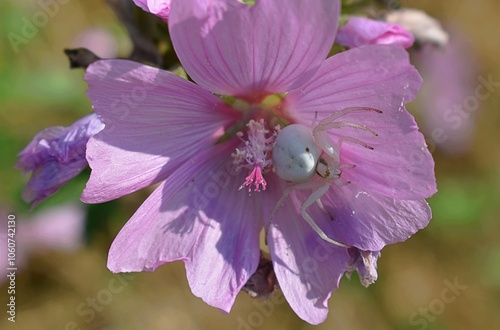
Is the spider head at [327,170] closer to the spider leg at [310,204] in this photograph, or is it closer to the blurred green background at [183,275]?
the spider leg at [310,204]

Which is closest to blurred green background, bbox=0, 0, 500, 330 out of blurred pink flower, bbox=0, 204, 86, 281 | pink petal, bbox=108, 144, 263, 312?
blurred pink flower, bbox=0, 204, 86, 281

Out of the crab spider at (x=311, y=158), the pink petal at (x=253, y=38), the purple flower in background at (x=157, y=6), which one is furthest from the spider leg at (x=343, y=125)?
the purple flower in background at (x=157, y=6)

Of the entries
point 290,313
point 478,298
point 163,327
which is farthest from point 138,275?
point 478,298

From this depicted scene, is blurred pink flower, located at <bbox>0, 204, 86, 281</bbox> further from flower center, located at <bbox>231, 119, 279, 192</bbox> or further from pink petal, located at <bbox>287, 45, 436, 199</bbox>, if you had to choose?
pink petal, located at <bbox>287, 45, 436, 199</bbox>

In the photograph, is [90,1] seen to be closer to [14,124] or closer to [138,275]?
[14,124]

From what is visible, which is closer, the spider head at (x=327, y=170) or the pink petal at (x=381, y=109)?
the pink petal at (x=381, y=109)

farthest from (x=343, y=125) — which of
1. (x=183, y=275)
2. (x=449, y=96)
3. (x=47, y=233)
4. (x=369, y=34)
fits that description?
(x=449, y=96)
